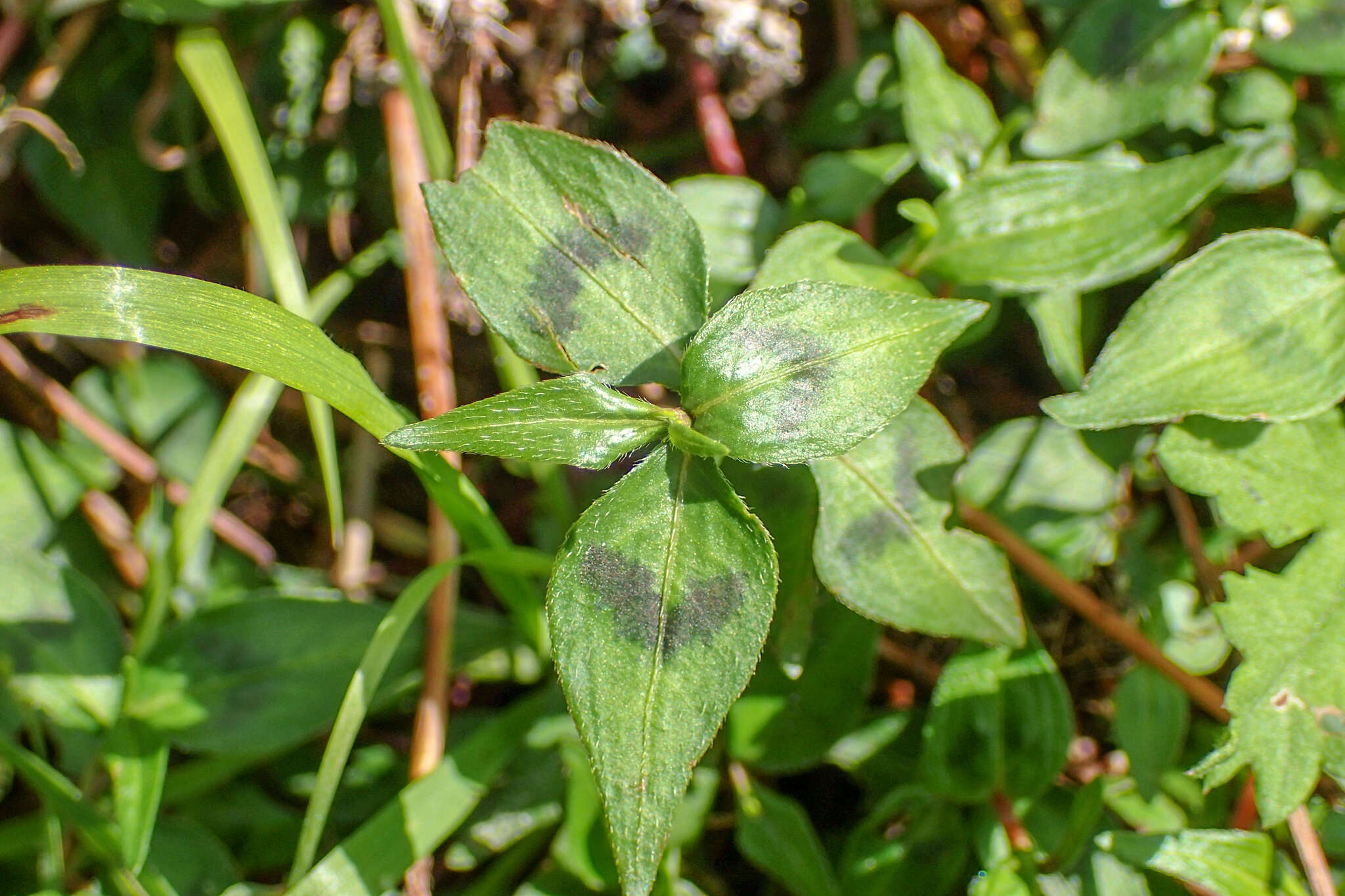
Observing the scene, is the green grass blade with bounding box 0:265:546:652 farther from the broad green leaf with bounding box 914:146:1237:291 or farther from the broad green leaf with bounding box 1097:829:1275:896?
the broad green leaf with bounding box 1097:829:1275:896

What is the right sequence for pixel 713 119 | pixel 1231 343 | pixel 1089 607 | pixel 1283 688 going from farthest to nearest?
pixel 713 119, pixel 1089 607, pixel 1231 343, pixel 1283 688

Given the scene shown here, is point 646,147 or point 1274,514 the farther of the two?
point 646,147

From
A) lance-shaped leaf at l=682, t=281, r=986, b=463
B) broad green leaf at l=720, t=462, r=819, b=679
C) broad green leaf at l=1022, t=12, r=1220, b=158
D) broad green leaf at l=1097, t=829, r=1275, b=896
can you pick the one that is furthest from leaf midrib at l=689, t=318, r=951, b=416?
broad green leaf at l=1097, t=829, r=1275, b=896

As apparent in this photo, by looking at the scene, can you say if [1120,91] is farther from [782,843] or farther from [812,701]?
[782,843]

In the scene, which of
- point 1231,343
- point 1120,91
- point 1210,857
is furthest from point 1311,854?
point 1120,91

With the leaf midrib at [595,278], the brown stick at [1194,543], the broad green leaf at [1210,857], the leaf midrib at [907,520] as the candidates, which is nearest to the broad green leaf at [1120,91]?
the brown stick at [1194,543]

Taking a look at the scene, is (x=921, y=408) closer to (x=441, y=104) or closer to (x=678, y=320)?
(x=678, y=320)

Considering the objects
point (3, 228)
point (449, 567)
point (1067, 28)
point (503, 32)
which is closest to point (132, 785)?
point (449, 567)
